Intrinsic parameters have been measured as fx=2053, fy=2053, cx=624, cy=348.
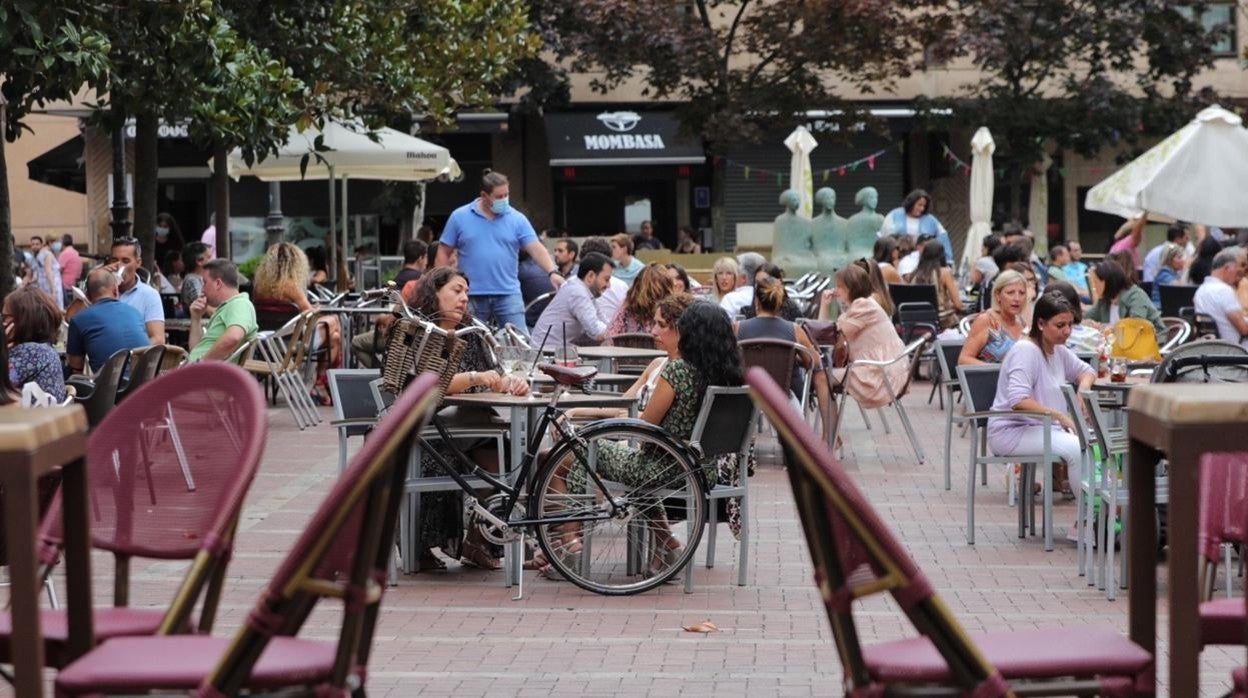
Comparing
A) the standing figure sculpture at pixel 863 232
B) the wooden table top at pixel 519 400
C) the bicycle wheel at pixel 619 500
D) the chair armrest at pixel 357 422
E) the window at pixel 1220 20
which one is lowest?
the bicycle wheel at pixel 619 500

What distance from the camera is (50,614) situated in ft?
15.8

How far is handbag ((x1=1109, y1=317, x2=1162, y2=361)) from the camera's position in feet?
39.0

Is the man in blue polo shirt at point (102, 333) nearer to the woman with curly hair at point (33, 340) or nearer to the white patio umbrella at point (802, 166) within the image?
the woman with curly hair at point (33, 340)

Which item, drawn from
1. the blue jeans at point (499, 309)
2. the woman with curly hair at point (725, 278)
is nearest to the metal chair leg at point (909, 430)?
the blue jeans at point (499, 309)

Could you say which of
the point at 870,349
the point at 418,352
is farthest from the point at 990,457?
the point at 870,349

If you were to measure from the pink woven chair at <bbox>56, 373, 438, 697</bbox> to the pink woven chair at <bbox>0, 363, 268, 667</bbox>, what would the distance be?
2.13 ft

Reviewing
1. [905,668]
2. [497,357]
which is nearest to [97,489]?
[905,668]

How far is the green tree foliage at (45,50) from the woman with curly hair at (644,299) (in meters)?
3.69

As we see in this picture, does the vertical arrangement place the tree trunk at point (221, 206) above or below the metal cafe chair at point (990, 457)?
above

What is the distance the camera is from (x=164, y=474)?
17.1ft

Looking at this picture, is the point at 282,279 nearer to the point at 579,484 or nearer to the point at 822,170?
the point at 579,484

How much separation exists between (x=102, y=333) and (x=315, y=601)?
876cm

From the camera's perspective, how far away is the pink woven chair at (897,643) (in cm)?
385

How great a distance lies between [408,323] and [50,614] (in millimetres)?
4225
